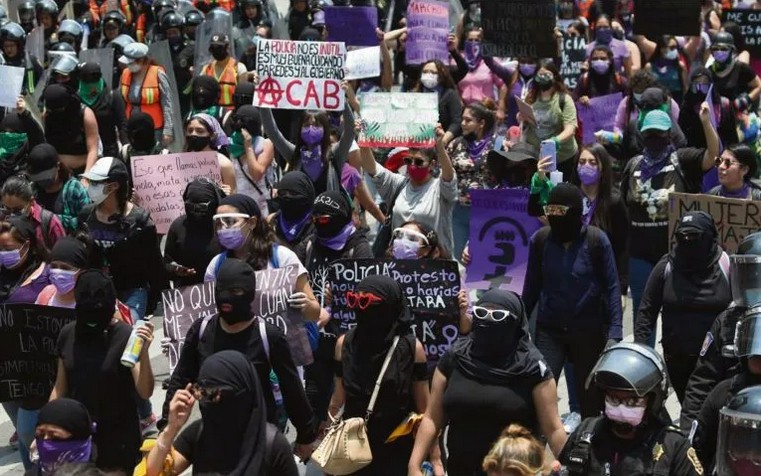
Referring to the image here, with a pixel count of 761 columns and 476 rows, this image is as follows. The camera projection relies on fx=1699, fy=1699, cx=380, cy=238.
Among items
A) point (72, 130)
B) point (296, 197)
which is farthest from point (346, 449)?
point (72, 130)

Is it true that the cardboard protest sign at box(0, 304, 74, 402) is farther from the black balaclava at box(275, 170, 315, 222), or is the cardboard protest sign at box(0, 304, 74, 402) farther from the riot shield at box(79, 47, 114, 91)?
the riot shield at box(79, 47, 114, 91)

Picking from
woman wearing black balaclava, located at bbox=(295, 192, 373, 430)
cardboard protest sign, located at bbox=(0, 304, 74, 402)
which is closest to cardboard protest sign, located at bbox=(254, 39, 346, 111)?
woman wearing black balaclava, located at bbox=(295, 192, 373, 430)

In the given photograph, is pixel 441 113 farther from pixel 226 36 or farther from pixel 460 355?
pixel 460 355

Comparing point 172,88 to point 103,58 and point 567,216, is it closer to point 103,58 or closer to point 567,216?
point 103,58

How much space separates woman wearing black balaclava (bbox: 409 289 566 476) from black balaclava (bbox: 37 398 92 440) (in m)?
1.34

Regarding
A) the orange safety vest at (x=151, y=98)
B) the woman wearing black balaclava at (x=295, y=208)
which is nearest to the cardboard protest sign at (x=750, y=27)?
the orange safety vest at (x=151, y=98)

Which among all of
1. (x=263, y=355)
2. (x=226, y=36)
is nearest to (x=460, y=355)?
(x=263, y=355)

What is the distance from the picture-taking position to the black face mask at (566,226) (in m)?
8.76

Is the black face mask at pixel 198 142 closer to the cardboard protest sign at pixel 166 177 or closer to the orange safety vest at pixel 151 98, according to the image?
the cardboard protest sign at pixel 166 177

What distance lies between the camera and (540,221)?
978 centimetres

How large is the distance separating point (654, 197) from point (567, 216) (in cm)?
172

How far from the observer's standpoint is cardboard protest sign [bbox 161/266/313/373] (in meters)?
8.05

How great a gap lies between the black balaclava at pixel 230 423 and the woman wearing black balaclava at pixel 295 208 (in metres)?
2.95

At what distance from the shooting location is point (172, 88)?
15.0 m
